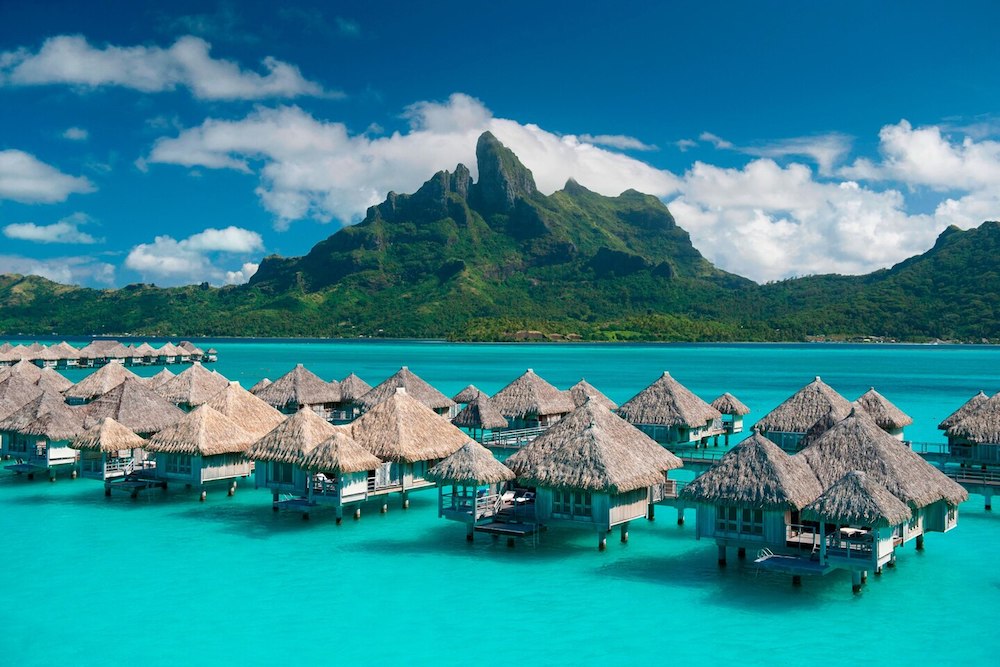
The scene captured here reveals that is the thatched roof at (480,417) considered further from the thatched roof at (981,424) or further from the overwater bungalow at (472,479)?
the thatched roof at (981,424)

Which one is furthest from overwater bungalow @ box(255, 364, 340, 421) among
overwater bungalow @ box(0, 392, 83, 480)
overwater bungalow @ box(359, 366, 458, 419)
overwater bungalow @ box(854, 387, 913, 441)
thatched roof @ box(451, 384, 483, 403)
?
overwater bungalow @ box(854, 387, 913, 441)

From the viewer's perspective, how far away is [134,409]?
36438mm

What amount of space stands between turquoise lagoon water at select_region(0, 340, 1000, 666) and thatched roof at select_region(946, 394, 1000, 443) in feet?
15.0

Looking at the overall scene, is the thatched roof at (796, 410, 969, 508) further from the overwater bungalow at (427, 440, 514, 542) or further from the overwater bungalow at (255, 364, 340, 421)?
the overwater bungalow at (255, 364, 340, 421)

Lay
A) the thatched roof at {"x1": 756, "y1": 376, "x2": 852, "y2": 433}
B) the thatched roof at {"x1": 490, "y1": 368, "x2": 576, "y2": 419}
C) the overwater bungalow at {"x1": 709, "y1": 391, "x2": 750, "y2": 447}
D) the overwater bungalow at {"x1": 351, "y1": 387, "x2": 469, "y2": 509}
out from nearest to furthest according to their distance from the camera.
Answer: the overwater bungalow at {"x1": 351, "y1": 387, "x2": 469, "y2": 509} → the thatched roof at {"x1": 756, "y1": 376, "x2": 852, "y2": 433} → the thatched roof at {"x1": 490, "y1": 368, "x2": 576, "y2": 419} → the overwater bungalow at {"x1": 709, "y1": 391, "x2": 750, "y2": 447}

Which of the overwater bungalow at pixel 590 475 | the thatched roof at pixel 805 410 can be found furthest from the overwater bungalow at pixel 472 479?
the thatched roof at pixel 805 410

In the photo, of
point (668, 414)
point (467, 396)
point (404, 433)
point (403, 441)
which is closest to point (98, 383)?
point (467, 396)

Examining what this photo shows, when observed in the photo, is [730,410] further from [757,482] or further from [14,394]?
[14,394]

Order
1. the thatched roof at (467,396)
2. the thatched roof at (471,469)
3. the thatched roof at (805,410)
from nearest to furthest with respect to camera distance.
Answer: the thatched roof at (471,469), the thatched roof at (805,410), the thatched roof at (467,396)

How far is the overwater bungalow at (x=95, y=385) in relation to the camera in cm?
5178

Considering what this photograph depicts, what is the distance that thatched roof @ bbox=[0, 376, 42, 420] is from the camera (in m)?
39.5

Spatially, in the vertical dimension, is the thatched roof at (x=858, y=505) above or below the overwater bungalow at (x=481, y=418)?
below

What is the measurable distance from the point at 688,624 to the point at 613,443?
674 cm

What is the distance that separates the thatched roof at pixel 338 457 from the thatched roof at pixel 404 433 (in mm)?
1206
